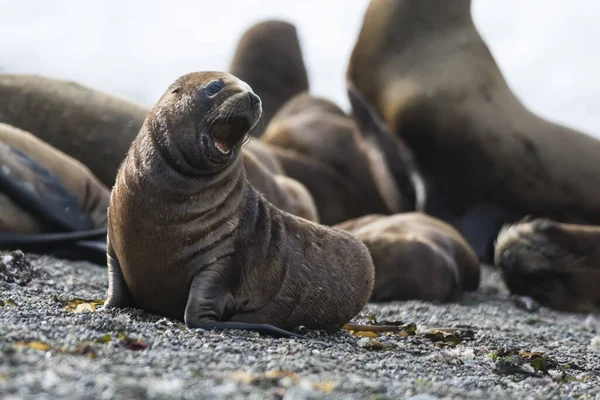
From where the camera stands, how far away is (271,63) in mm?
16469

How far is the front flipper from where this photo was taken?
160 inches

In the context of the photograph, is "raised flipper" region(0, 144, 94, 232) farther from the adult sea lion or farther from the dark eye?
the dark eye

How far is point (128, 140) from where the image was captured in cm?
837

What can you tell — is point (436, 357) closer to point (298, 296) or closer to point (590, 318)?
point (298, 296)

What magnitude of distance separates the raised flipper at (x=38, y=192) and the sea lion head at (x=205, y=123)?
2.78 m

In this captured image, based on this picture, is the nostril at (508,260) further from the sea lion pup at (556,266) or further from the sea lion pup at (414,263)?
the sea lion pup at (414,263)

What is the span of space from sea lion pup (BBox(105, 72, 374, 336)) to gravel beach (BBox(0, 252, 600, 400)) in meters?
0.17

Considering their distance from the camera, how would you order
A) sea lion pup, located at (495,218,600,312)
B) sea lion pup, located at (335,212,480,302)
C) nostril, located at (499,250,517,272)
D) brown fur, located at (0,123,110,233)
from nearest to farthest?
brown fur, located at (0,123,110,233), sea lion pup, located at (335,212,480,302), sea lion pup, located at (495,218,600,312), nostril, located at (499,250,517,272)

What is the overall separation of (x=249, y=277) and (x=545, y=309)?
439 cm

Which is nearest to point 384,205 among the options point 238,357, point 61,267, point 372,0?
point 372,0

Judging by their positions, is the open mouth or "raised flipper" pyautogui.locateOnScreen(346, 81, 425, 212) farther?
"raised flipper" pyautogui.locateOnScreen(346, 81, 425, 212)

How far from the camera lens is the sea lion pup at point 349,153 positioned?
1172 centimetres

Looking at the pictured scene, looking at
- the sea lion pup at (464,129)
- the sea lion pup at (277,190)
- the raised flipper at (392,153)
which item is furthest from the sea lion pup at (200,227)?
the raised flipper at (392,153)

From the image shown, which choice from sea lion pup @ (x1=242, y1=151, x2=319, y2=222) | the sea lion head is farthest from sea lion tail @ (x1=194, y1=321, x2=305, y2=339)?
sea lion pup @ (x1=242, y1=151, x2=319, y2=222)
